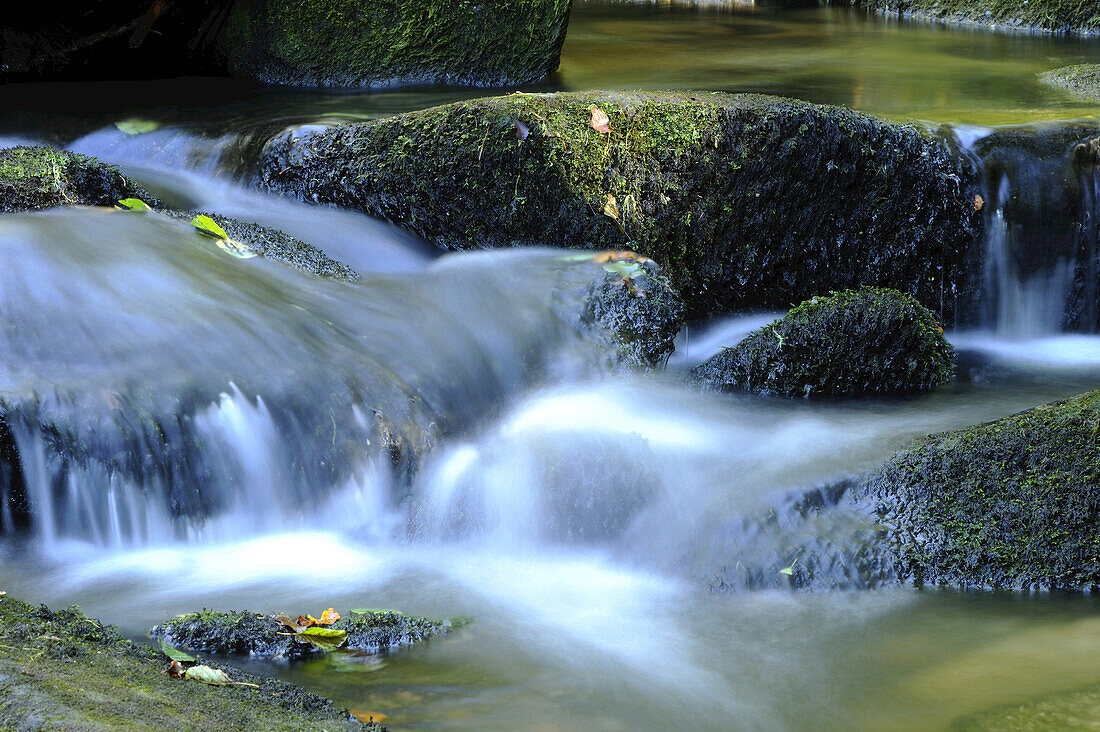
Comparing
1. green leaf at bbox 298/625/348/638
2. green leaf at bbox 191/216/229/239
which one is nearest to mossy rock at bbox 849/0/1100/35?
green leaf at bbox 191/216/229/239

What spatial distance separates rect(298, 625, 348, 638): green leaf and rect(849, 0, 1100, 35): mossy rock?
11.7m

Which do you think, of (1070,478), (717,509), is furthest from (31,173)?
(1070,478)

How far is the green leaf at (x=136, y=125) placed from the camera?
6516 mm

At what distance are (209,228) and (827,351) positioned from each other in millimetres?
2891

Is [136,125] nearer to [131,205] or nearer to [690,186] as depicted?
[131,205]

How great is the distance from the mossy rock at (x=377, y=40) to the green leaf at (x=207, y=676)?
21.7 feet

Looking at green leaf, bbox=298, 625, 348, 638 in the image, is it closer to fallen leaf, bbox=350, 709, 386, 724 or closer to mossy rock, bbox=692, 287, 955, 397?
fallen leaf, bbox=350, 709, 386, 724

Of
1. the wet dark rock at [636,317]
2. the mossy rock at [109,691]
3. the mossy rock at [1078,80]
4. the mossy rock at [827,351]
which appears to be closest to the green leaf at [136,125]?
the wet dark rock at [636,317]

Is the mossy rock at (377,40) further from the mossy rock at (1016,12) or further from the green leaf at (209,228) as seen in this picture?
the mossy rock at (1016,12)

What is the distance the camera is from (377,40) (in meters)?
8.13

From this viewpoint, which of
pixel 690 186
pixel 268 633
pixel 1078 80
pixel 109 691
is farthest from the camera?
pixel 1078 80

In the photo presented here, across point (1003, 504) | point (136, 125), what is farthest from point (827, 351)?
point (136, 125)

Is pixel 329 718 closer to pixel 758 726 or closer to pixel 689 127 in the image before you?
pixel 758 726

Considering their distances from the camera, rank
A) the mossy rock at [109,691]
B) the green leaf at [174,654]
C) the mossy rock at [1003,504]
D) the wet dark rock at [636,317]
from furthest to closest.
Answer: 1. the wet dark rock at [636,317]
2. the mossy rock at [1003,504]
3. the green leaf at [174,654]
4. the mossy rock at [109,691]
